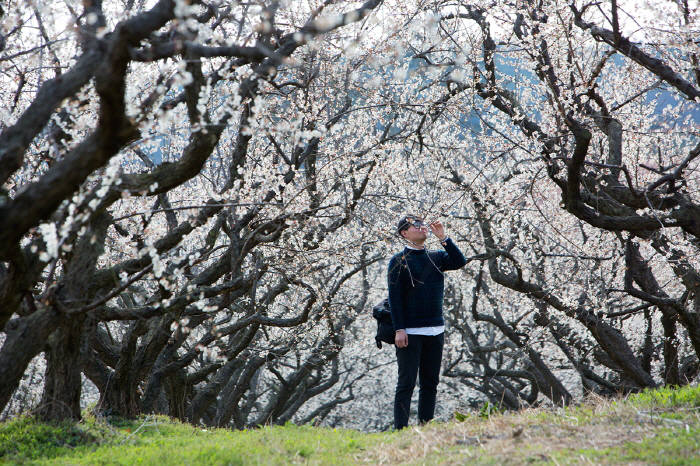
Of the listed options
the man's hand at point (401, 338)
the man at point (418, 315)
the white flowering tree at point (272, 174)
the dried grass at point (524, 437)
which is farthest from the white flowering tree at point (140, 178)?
the dried grass at point (524, 437)

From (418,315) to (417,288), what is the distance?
0.75ft

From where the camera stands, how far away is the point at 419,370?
219 inches

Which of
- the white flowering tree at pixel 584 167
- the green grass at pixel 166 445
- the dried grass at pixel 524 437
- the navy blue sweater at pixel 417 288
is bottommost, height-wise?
the green grass at pixel 166 445

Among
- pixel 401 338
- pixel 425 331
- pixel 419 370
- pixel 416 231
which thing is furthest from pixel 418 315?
pixel 416 231

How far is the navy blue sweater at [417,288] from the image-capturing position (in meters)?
5.29

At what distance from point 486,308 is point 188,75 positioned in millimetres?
15295

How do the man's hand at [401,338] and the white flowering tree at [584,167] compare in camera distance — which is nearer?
the man's hand at [401,338]

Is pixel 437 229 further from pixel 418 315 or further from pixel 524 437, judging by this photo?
pixel 524 437

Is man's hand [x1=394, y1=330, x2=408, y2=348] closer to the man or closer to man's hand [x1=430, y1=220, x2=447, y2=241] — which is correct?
the man

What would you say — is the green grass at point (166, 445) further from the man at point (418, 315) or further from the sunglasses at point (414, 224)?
the sunglasses at point (414, 224)

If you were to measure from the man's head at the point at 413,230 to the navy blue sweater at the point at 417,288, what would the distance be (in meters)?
0.13

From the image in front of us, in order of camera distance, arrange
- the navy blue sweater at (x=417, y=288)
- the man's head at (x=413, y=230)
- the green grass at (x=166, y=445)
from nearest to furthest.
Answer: the green grass at (x=166, y=445)
the navy blue sweater at (x=417, y=288)
the man's head at (x=413, y=230)

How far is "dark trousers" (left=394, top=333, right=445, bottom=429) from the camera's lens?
17.2 ft

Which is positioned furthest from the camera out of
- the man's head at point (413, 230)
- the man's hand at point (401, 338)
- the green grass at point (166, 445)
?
the man's head at point (413, 230)
